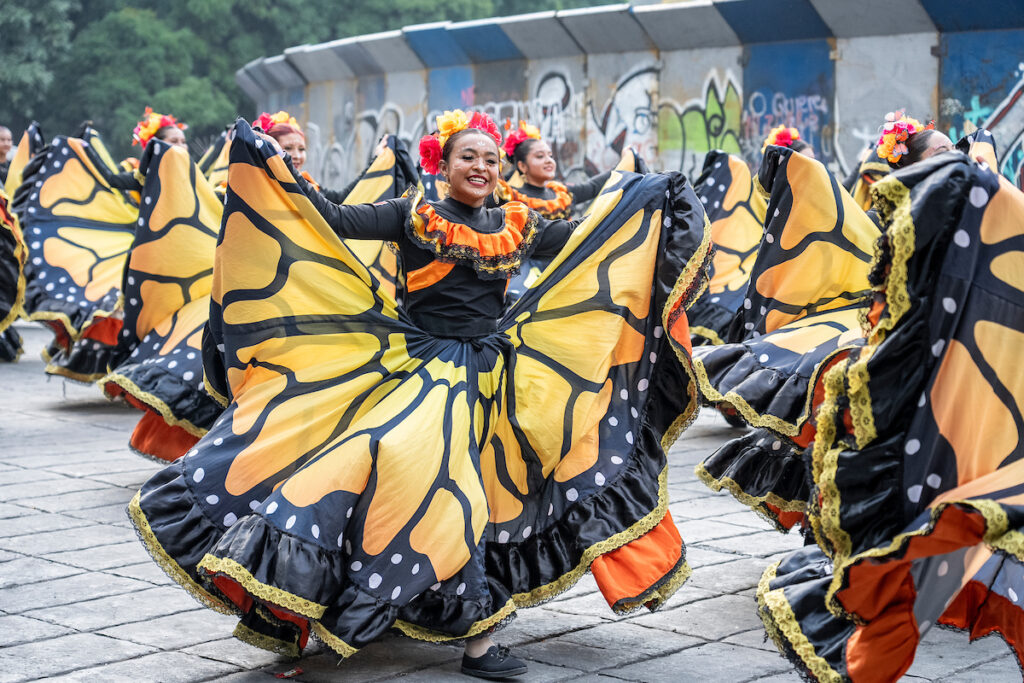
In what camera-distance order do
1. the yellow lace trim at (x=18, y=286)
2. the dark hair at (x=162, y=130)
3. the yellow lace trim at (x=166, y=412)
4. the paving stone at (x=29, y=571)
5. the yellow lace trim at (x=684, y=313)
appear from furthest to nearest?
→ the dark hair at (x=162, y=130) → the yellow lace trim at (x=18, y=286) → the yellow lace trim at (x=166, y=412) → the paving stone at (x=29, y=571) → the yellow lace trim at (x=684, y=313)

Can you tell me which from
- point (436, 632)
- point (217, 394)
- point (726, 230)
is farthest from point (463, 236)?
point (726, 230)

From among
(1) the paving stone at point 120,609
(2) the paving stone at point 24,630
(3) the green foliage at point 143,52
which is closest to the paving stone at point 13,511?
(1) the paving stone at point 120,609

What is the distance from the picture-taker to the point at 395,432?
368 cm

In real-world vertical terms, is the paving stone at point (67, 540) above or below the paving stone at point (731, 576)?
above

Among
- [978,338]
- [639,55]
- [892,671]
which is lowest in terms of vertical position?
[892,671]

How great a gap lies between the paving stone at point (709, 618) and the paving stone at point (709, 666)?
0.53 feet

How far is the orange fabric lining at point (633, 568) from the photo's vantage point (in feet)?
12.5

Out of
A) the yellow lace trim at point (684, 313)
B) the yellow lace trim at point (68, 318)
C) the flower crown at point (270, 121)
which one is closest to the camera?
the yellow lace trim at point (684, 313)

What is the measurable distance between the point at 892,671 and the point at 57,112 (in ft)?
88.5

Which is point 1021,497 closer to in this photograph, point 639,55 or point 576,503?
point 576,503

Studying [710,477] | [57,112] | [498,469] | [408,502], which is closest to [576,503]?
[498,469]

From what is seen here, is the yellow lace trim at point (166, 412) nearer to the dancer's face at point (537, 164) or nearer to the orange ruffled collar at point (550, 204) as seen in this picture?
the orange ruffled collar at point (550, 204)

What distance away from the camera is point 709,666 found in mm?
3875

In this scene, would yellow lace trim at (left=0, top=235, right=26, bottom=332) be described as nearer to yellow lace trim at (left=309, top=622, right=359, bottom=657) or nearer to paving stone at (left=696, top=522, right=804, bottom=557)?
paving stone at (left=696, top=522, right=804, bottom=557)
